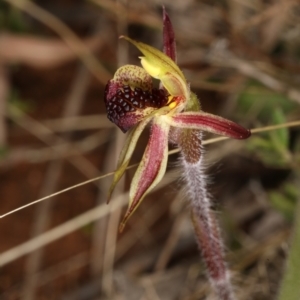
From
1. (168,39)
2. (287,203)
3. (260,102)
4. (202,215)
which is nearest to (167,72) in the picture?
(168,39)

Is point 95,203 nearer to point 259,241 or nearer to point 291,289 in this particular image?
point 259,241

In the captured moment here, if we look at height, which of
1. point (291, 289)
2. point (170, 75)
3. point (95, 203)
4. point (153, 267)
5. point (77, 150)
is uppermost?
point (77, 150)

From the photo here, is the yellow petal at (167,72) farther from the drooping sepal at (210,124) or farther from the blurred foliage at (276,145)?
the blurred foliage at (276,145)

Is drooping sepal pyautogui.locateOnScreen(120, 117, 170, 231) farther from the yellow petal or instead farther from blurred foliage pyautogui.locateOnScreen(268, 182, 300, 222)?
blurred foliage pyautogui.locateOnScreen(268, 182, 300, 222)

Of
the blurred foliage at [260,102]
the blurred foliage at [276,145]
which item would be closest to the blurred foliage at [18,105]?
the blurred foliage at [260,102]

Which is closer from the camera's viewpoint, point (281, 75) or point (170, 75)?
point (170, 75)

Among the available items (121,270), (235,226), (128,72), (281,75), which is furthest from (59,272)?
(128,72)
